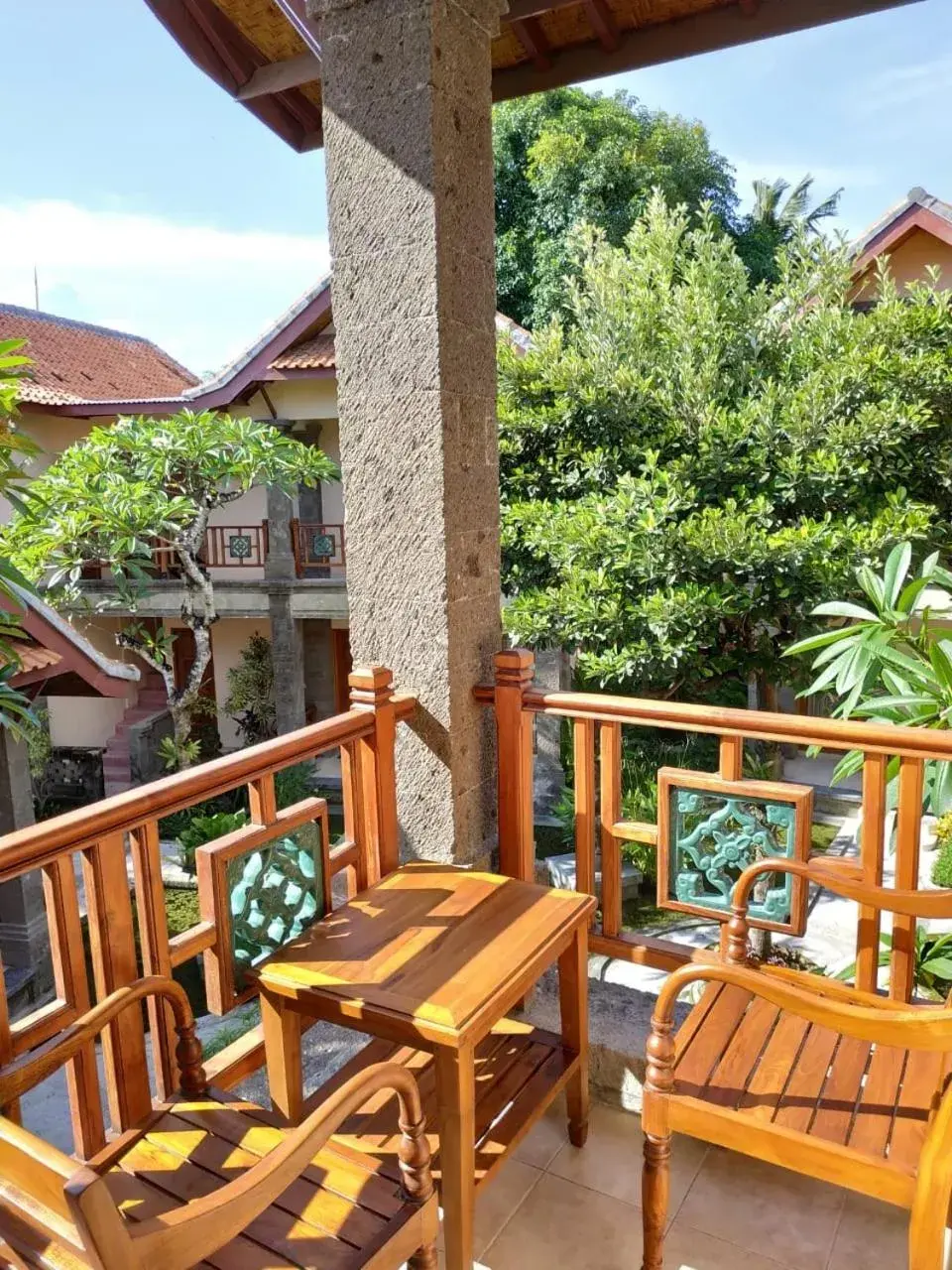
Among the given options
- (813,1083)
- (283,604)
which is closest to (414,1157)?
(813,1083)

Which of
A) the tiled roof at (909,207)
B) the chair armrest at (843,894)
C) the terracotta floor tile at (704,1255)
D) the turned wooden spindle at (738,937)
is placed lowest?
the terracotta floor tile at (704,1255)

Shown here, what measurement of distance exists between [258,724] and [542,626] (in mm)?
7869

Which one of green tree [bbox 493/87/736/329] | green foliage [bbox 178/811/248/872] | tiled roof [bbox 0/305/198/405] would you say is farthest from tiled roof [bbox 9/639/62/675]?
green tree [bbox 493/87/736/329]

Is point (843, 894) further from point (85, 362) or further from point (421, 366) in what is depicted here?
point (85, 362)

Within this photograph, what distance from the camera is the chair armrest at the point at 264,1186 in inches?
38.5

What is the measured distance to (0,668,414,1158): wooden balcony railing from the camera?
5.30 ft

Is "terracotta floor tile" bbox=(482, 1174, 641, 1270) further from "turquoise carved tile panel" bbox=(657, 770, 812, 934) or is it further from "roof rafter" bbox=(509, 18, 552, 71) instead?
"roof rafter" bbox=(509, 18, 552, 71)

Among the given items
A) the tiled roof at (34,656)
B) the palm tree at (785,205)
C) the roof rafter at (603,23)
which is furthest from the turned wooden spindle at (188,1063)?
the palm tree at (785,205)

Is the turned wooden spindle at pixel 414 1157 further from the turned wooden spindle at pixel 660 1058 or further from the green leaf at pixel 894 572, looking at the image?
the green leaf at pixel 894 572

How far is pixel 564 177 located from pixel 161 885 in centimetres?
1359

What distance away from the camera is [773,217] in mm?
15492

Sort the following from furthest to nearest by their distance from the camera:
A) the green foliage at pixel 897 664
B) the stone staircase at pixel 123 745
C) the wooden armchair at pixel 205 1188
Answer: the stone staircase at pixel 123 745 < the green foliage at pixel 897 664 < the wooden armchair at pixel 205 1188

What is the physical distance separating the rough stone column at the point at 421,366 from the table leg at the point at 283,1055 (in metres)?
0.71

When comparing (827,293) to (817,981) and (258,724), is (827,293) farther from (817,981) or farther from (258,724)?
(258,724)
